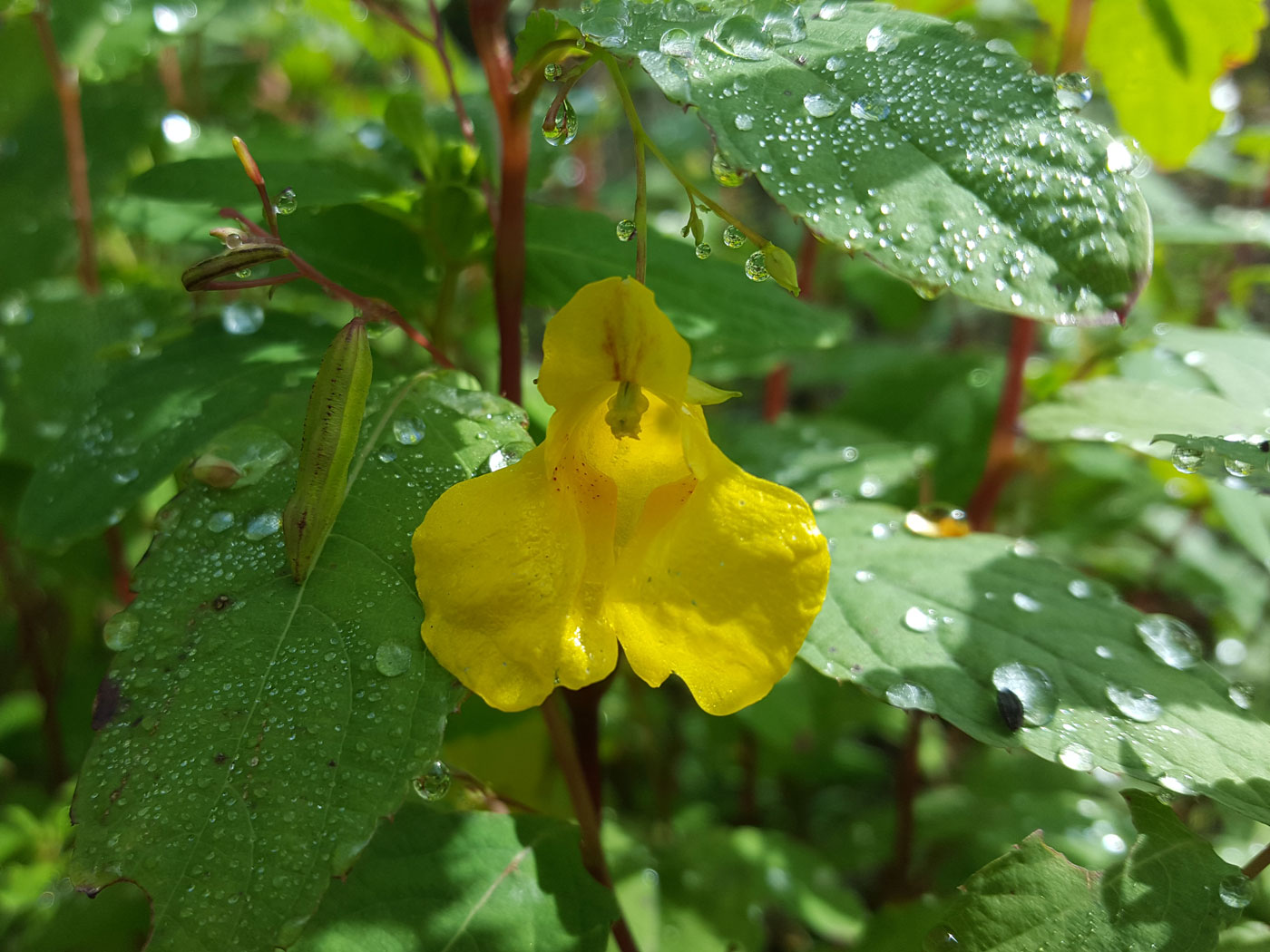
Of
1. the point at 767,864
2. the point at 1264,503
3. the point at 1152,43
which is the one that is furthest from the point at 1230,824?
the point at 1152,43

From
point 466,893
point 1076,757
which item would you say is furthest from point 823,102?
point 466,893

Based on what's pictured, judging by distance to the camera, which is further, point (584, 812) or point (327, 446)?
point (584, 812)

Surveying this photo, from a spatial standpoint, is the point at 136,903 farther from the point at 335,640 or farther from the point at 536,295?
the point at 536,295

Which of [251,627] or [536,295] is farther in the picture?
[536,295]

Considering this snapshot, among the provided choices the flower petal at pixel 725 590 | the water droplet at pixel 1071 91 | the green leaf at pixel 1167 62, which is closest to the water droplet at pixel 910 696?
the flower petal at pixel 725 590

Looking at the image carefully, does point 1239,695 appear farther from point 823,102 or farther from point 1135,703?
point 823,102

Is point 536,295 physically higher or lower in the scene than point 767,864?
higher
